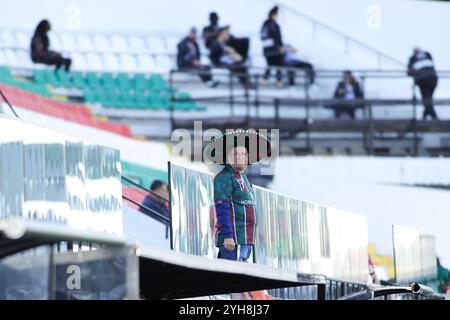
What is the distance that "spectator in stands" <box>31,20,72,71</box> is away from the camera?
18.2m

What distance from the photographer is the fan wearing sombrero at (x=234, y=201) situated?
23.2 feet

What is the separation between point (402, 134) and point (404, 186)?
845 millimetres

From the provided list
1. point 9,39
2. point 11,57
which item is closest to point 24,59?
point 11,57

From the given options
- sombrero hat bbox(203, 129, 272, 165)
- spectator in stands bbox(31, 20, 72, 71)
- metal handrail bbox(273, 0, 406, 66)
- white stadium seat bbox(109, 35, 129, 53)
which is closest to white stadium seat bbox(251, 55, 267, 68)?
metal handrail bbox(273, 0, 406, 66)

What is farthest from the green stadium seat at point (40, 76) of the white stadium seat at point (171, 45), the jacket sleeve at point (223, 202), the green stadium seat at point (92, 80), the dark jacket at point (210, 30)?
the jacket sleeve at point (223, 202)

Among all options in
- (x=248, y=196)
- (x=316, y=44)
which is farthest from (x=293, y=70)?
(x=248, y=196)

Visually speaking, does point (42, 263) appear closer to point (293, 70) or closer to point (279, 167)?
point (279, 167)

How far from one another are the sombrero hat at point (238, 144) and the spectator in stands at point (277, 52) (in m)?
11.4

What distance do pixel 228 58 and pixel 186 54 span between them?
59 centimetres

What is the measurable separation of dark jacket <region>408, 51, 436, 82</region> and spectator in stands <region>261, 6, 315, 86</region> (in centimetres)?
125

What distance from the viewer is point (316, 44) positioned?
1950 cm

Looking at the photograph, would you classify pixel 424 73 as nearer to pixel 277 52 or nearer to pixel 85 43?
pixel 277 52

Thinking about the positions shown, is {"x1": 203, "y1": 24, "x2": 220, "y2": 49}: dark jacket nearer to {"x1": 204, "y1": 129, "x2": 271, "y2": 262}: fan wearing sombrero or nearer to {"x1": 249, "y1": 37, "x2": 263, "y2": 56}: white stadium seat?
{"x1": 249, "y1": 37, "x2": 263, "y2": 56}: white stadium seat

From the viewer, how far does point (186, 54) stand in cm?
1886
